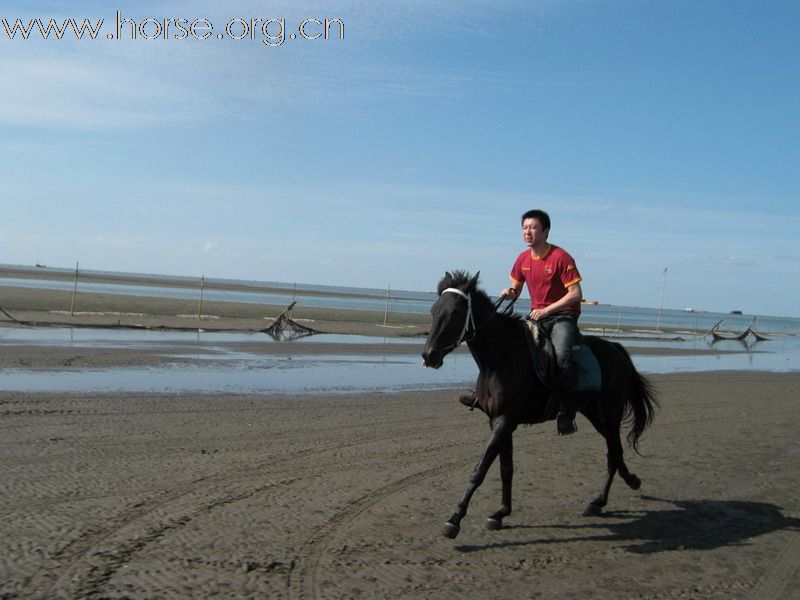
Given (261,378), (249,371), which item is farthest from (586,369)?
(249,371)

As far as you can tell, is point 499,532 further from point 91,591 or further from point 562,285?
point 91,591

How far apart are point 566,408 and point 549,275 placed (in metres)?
1.14

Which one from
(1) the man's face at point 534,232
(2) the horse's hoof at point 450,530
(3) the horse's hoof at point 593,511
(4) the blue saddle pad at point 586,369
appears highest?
(1) the man's face at point 534,232

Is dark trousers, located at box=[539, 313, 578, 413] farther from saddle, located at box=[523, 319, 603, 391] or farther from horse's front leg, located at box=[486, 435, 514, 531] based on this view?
horse's front leg, located at box=[486, 435, 514, 531]

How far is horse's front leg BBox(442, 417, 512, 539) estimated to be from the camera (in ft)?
19.0

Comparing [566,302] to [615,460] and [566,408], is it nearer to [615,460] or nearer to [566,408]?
[566,408]

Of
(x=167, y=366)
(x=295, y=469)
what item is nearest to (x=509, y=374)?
(x=295, y=469)

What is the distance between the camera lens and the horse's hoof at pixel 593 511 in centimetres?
687

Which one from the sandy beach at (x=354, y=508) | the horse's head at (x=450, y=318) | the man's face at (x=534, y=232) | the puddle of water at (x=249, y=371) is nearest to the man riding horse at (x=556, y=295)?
the man's face at (x=534, y=232)

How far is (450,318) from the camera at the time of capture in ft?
19.2

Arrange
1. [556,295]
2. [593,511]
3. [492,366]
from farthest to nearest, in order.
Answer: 1. [593,511]
2. [556,295]
3. [492,366]

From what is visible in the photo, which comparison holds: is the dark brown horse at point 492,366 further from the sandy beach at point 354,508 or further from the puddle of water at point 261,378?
the puddle of water at point 261,378

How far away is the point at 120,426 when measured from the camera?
9602mm

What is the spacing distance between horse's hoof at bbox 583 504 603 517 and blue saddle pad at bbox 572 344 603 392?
1.04 metres
